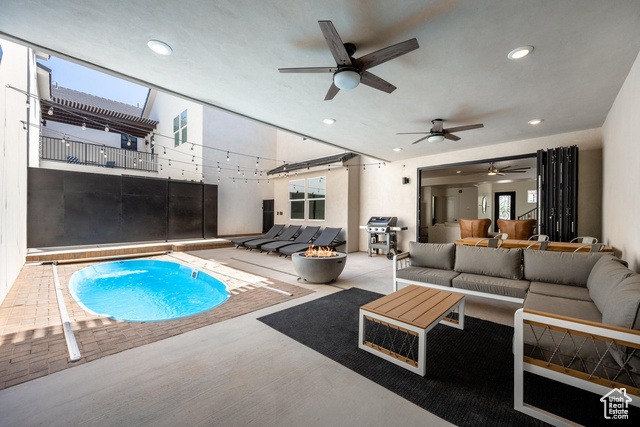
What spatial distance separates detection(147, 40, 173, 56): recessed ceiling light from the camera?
8.33 feet

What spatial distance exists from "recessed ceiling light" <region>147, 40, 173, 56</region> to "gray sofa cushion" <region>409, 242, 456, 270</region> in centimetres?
409

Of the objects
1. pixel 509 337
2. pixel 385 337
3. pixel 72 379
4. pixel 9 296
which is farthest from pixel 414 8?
pixel 9 296

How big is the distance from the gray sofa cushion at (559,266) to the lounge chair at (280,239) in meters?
6.79

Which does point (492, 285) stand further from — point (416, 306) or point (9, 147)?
point (9, 147)

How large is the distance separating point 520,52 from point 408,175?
516cm

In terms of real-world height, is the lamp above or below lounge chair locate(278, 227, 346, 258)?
above

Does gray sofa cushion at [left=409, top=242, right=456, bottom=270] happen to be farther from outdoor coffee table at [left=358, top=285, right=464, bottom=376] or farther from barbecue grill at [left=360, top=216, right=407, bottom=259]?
barbecue grill at [left=360, top=216, right=407, bottom=259]

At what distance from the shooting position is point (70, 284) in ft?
15.4

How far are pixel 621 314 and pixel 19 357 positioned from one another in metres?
4.68

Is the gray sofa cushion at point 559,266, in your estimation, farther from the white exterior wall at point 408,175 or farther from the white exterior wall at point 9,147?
the white exterior wall at point 9,147

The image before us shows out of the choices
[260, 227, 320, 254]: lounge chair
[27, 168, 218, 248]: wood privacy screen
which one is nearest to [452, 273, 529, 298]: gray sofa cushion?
[260, 227, 320, 254]: lounge chair

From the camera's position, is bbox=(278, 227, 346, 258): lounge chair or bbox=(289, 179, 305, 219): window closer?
bbox=(278, 227, 346, 258): lounge chair

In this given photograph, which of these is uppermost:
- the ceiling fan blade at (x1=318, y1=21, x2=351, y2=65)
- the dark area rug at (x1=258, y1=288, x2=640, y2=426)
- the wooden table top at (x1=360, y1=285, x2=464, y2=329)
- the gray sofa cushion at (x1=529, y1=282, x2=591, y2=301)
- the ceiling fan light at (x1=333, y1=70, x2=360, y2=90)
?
the ceiling fan blade at (x1=318, y1=21, x2=351, y2=65)

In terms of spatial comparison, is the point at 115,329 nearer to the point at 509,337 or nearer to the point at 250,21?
the point at 250,21
